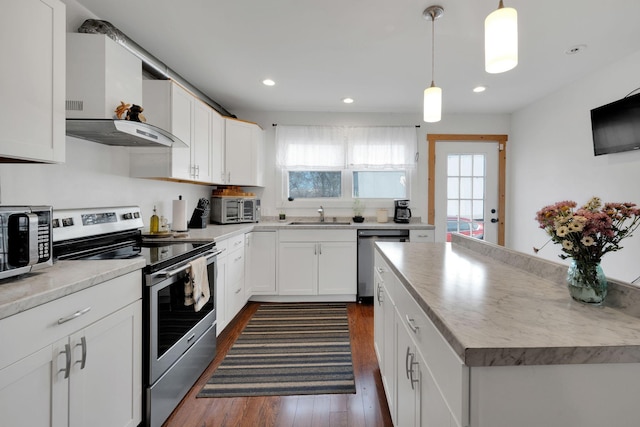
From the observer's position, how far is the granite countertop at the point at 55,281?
91 cm

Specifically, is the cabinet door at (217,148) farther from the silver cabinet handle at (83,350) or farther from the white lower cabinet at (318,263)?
the silver cabinet handle at (83,350)

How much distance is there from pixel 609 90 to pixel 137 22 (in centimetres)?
390

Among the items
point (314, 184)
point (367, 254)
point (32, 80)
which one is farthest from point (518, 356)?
point (314, 184)

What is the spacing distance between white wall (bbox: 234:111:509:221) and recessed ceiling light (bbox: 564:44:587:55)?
164cm

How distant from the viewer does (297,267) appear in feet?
11.1

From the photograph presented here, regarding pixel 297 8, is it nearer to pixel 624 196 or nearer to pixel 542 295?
pixel 542 295

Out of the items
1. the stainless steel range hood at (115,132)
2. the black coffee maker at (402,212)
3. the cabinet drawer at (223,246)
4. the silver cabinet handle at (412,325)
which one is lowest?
the silver cabinet handle at (412,325)

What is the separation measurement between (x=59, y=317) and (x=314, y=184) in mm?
3247

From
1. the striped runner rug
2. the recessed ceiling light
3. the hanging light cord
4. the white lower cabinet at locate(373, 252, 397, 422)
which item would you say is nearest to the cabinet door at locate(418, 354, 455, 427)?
the white lower cabinet at locate(373, 252, 397, 422)

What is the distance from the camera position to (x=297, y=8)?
1.88 m

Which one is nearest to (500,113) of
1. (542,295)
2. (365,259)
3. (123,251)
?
(365,259)

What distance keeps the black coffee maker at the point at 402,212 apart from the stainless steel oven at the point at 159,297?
8.20 feet

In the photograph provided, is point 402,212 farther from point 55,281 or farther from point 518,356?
point 55,281

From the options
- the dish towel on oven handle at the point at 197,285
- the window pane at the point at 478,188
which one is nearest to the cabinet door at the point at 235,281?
the dish towel on oven handle at the point at 197,285
